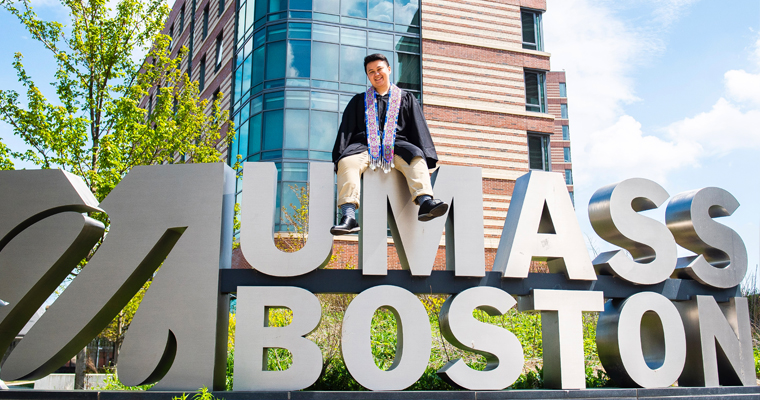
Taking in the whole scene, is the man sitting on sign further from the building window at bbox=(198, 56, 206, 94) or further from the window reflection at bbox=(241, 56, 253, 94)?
the building window at bbox=(198, 56, 206, 94)

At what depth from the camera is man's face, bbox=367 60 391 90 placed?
6.92 meters

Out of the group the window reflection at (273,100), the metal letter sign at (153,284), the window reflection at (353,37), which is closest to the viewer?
the metal letter sign at (153,284)

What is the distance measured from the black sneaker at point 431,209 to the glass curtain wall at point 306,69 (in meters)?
12.8

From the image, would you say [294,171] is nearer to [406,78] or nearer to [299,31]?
[299,31]

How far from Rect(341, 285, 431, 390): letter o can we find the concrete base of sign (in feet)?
0.58

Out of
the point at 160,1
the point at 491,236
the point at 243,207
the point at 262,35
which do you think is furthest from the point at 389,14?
the point at 243,207

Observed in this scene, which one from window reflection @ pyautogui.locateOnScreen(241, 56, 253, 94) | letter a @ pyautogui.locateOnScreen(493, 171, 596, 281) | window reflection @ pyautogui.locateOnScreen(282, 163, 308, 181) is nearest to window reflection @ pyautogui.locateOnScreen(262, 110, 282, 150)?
window reflection @ pyautogui.locateOnScreen(282, 163, 308, 181)

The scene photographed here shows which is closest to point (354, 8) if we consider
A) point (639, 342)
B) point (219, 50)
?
point (219, 50)

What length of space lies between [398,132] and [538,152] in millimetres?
16731

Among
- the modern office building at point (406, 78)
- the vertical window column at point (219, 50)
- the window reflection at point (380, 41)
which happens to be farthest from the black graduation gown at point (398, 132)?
the vertical window column at point (219, 50)

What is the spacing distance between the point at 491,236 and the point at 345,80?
23.7ft

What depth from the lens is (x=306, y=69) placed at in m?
20.4

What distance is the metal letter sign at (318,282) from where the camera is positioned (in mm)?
6035

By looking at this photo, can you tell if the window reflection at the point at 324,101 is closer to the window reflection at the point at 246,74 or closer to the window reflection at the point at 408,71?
the window reflection at the point at 408,71
